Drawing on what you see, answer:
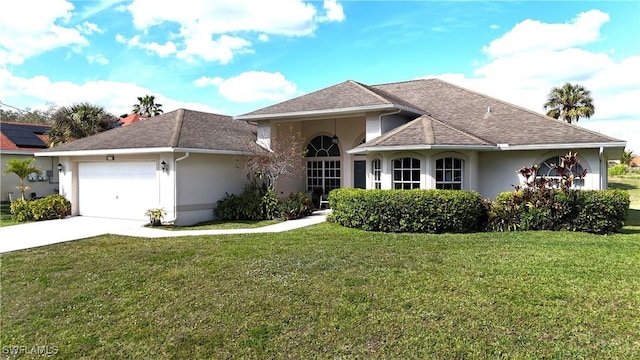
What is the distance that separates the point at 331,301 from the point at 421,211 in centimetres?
655

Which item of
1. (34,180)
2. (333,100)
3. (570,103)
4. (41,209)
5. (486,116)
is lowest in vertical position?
(41,209)

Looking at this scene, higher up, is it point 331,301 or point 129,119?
point 129,119

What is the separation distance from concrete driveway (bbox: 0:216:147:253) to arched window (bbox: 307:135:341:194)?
8.67 meters

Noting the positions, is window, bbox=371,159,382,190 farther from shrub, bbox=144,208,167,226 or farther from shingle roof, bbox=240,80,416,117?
shrub, bbox=144,208,167,226

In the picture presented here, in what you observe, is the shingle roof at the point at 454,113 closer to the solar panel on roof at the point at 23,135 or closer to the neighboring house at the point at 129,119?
the solar panel on roof at the point at 23,135

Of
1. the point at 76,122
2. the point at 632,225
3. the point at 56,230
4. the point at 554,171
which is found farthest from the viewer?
the point at 76,122

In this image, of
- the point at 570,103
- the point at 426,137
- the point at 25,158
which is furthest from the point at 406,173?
the point at 570,103

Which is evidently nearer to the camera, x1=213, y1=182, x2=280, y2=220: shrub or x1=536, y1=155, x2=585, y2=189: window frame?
x1=536, y1=155, x2=585, y2=189: window frame

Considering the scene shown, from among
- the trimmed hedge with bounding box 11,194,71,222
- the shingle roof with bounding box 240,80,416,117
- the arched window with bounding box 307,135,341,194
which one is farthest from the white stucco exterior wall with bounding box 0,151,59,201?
the arched window with bounding box 307,135,341,194

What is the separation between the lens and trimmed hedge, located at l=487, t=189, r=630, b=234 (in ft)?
36.1

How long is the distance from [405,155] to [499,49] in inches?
364

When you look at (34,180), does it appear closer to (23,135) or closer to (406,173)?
(23,135)

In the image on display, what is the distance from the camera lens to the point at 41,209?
623 inches

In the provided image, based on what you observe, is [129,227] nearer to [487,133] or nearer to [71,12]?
[71,12]
